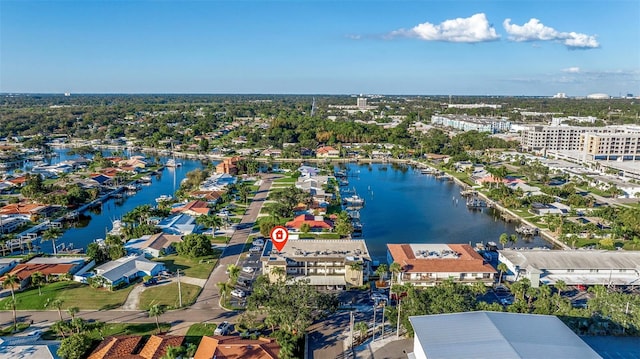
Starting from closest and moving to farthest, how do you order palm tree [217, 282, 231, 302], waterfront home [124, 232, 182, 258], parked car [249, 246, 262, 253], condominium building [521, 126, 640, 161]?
palm tree [217, 282, 231, 302], waterfront home [124, 232, 182, 258], parked car [249, 246, 262, 253], condominium building [521, 126, 640, 161]

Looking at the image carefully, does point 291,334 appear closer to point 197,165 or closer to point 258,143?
point 197,165

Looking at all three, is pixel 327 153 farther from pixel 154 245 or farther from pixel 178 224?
pixel 154 245

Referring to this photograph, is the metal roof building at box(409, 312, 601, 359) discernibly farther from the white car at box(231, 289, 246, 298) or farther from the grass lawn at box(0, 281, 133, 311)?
the grass lawn at box(0, 281, 133, 311)

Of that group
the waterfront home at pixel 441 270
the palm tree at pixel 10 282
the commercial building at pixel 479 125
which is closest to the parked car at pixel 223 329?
the waterfront home at pixel 441 270

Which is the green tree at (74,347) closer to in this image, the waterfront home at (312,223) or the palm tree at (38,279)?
the palm tree at (38,279)

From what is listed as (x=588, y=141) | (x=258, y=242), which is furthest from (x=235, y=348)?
(x=588, y=141)

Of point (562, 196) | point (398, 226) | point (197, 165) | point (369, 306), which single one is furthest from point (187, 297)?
point (197, 165)

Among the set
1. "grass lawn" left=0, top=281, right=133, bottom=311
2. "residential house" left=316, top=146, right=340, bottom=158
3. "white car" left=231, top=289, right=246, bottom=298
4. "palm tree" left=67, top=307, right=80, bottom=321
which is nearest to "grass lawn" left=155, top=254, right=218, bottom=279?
"white car" left=231, top=289, right=246, bottom=298
